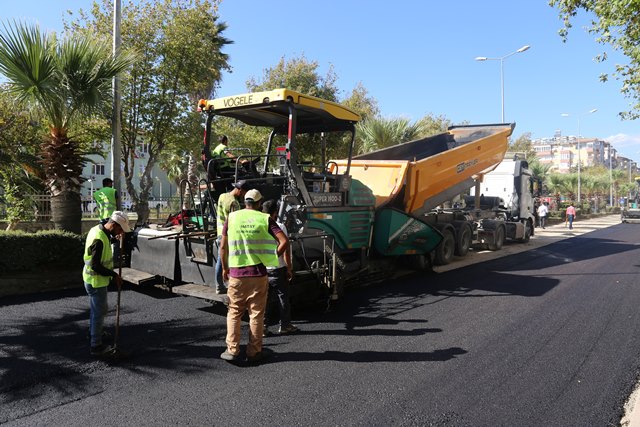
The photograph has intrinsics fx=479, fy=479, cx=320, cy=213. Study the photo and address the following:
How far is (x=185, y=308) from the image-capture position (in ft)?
22.0

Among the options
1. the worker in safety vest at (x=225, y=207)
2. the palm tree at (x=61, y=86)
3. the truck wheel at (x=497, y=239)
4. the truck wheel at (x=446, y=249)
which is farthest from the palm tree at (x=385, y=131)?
the worker in safety vest at (x=225, y=207)

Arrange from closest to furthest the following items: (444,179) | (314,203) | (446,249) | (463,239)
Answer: (314,203)
(444,179)
(446,249)
(463,239)

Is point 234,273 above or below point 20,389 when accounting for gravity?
above

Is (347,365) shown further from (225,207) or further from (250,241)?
(225,207)

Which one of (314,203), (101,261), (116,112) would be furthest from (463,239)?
(101,261)

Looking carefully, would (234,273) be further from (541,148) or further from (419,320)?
(541,148)

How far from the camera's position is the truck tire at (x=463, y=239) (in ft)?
39.4

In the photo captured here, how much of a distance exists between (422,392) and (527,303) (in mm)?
3998

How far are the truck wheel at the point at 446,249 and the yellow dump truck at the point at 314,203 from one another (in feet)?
2.36

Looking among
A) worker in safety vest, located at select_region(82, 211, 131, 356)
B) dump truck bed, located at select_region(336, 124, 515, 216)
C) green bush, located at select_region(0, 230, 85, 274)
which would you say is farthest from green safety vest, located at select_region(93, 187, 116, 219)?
dump truck bed, located at select_region(336, 124, 515, 216)

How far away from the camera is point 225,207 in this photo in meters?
6.15

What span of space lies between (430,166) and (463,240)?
3.22 metres

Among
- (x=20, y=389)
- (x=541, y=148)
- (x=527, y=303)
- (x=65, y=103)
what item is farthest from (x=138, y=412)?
(x=541, y=148)

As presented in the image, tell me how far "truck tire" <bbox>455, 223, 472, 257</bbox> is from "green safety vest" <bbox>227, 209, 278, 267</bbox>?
8284 mm
